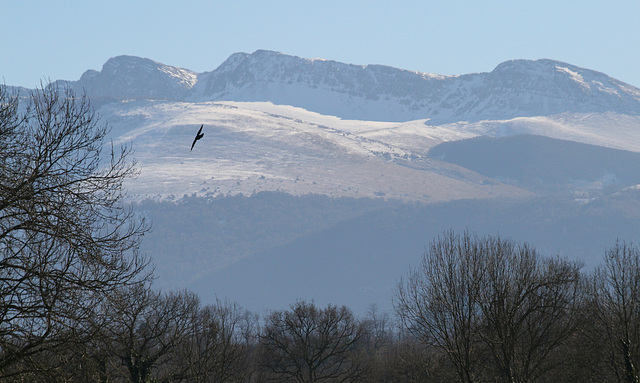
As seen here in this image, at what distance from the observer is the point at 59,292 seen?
13.5 m

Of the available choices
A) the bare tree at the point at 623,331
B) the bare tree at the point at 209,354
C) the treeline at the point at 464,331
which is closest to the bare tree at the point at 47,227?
the treeline at the point at 464,331

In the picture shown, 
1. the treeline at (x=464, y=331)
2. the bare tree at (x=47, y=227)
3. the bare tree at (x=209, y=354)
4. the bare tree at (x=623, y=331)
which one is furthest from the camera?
the bare tree at (x=209, y=354)

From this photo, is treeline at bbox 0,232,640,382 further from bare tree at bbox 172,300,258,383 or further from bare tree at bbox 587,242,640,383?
bare tree at bbox 172,300,258,383

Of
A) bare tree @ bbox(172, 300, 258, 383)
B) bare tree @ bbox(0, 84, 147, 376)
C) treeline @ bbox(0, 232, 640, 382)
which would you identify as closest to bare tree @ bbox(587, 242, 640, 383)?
treeline @ bbox(0, 232, 640, 382)

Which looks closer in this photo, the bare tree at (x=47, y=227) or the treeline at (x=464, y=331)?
the bare tree at (x=47, y=227)

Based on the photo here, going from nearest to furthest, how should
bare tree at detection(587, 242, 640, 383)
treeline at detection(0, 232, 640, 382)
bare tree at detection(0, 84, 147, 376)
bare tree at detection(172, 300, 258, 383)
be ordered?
bare tree at detection(0, 84, 147, 376) → treeline at detection(0, 232, 640, 382) → bare tree at detection(587, 242, 640, 383) → bare tree at detection(172, 300, 258, 383)

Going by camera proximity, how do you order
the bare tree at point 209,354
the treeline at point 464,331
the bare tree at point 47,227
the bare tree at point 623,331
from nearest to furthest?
the bare tree at point 47,227 → the treeline at point 464,331 → the bare tree at point 623,331 → the bare tree at point 209,354

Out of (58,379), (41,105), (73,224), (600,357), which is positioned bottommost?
(600,357)

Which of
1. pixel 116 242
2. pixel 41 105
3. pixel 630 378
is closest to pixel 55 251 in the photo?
pixel 116 242

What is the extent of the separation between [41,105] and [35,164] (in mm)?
2720

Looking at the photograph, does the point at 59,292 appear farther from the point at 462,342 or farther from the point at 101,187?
the point at 462,342

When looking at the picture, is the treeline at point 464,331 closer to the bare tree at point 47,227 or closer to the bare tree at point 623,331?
the bare tree at point 623,331

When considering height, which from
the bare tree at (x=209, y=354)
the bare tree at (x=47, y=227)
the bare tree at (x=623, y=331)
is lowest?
the bare tree at (x=209, y=354)

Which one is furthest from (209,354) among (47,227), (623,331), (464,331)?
(47,227)
